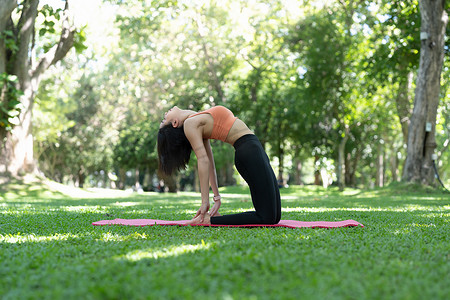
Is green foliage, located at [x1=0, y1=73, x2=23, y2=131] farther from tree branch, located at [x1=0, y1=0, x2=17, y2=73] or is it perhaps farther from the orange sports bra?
the orange sports bra

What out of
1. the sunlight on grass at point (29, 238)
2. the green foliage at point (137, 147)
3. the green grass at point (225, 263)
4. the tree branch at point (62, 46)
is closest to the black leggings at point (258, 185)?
the green grass at point (225, 263)

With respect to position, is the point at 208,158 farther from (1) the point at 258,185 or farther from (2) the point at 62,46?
(2) the point at 62,46

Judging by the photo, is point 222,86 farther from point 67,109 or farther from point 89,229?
point 89,229

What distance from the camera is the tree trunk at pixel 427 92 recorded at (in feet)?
43.0

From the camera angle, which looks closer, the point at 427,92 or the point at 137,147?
the point at 427,92

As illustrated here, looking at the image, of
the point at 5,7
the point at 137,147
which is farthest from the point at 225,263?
the point at 137,147

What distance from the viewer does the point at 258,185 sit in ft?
15.9

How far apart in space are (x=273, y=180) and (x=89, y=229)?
2204 mm

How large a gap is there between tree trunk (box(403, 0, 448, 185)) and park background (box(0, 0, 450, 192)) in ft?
1.11

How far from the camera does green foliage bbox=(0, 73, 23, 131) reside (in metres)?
12.8

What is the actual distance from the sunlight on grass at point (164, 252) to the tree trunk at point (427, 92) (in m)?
11.7

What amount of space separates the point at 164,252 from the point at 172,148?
2.17 metres

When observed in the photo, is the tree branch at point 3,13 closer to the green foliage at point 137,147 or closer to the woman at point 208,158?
the woman at point 208,158

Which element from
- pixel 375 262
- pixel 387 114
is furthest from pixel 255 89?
pixel 375 262
